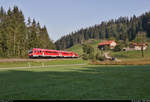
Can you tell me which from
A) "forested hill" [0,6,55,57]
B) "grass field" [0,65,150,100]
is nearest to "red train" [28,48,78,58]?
"forested hill" [0,6,55,57]

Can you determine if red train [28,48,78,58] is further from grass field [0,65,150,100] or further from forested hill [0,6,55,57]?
grass field [0,65,150,100]

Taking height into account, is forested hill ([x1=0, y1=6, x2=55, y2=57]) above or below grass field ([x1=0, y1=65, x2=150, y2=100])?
above

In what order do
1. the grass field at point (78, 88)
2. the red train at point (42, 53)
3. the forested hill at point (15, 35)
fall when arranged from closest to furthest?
the grass field at point (78, 88)
the red train at point (42, 53)
the forested hill at point (15, 35)

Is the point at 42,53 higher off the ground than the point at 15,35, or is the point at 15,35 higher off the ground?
the point at 15,35

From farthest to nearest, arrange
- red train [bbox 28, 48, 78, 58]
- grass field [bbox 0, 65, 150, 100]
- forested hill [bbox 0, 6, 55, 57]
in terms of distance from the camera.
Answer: forested hill [bbox 0, 6, 55, 57] < red train [bbox 28, 48, 78, 58] < grass field [bbox 0, 65, 150, 100]

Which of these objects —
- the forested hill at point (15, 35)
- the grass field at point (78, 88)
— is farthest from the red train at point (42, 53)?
the grass field at point (78, 88)

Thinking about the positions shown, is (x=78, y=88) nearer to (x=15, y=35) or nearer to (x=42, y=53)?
(x=42, y=53)

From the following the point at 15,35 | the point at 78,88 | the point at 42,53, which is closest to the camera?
the point at 78,88

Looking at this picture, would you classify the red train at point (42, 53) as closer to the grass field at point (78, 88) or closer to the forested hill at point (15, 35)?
the forested hill at point (15, 35)

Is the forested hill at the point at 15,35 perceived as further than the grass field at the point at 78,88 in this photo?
Yes

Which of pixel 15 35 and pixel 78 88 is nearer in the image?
pixel 78 88

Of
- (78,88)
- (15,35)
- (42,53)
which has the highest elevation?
(15,35)

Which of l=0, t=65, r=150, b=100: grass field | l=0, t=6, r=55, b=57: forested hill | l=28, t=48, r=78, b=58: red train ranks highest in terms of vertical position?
l=0, t=6, r=55, b=57: forested hill

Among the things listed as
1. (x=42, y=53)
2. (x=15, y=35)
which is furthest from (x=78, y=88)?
(x=15, y=35)
